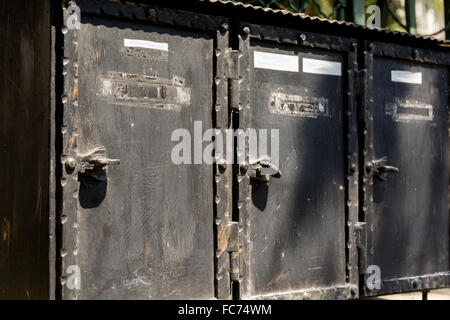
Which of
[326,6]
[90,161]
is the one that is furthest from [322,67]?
[326,6]

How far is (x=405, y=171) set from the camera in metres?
4.83

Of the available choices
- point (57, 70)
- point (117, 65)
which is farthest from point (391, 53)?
point (57, 70)

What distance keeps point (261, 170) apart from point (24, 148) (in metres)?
1.30

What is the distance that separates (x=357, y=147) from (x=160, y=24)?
5.17 feet

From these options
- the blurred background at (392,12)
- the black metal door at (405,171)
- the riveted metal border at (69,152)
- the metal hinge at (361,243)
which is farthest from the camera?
the blurred background at (392,12)

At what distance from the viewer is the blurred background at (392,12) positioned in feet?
22.6

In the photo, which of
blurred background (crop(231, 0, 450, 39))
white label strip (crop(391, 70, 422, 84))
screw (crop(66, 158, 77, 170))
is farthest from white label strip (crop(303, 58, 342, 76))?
blurred background (crop(231, 0, 450, 39))

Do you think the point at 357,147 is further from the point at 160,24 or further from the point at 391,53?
the point at 160,24

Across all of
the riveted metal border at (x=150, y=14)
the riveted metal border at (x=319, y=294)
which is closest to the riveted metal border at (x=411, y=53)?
the riveted metal border at (x=150, y=14)

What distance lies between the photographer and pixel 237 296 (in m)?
4.03

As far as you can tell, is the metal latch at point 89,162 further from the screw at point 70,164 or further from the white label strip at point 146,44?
the white label strip at point 146,44

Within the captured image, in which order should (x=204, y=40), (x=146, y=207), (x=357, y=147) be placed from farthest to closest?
(x=357, y=147)
(x=204, y=40)
(x=146, y=207)

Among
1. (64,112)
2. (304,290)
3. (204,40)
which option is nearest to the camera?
(64,112)

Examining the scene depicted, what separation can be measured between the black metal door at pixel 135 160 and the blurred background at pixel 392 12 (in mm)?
3052
